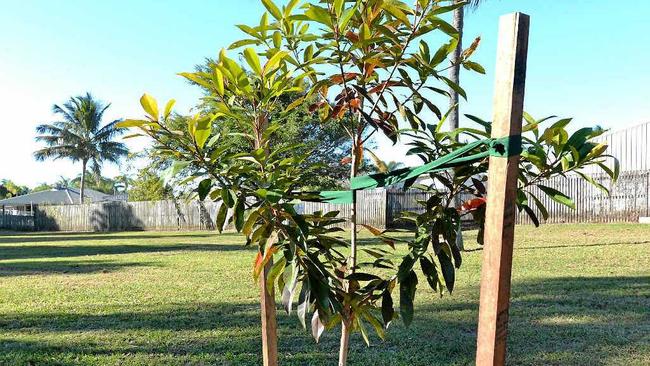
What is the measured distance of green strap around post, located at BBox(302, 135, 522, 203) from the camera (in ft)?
3.85

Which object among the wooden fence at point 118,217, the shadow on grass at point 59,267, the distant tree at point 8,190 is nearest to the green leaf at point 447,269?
the shadow on grass at point 59,267

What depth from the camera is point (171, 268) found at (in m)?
8.56

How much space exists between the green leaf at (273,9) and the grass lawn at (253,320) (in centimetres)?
235

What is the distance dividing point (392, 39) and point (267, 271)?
81 centimetres

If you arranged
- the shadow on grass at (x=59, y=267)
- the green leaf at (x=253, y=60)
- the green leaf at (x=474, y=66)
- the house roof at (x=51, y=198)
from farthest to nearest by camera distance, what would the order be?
the house roof at (x=51, y=198), the shadow on grass at (x=59, y=267), the green leaf at (x=474, y=66), the green leaf at (x=253, y=60)

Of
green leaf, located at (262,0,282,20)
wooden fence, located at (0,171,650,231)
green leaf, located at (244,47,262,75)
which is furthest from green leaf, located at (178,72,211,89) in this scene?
wooden fence, located at (0,171,650,231)

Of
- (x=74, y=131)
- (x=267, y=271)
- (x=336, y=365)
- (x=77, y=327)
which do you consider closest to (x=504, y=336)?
(x=267, y=271)

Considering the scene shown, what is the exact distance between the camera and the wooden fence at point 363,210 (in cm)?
1544

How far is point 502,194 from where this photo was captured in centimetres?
117

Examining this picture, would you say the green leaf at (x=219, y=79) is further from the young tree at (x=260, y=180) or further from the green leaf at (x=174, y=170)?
the green leaf at (x=174, y=170)

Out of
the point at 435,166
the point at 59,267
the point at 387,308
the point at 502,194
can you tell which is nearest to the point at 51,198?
the point at 59,267

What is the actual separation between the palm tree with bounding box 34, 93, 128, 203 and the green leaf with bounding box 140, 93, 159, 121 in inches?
1611

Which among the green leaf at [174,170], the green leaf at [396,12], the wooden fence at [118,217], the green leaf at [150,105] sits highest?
the green leaf at [396,12]

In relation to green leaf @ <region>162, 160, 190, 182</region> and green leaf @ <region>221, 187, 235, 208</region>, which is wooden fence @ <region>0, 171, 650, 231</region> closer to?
green leaf @ <region>221, 187, 235, 208</region>
